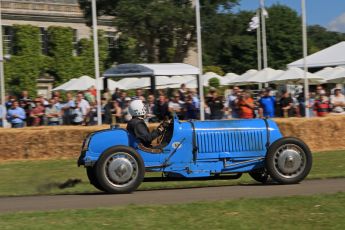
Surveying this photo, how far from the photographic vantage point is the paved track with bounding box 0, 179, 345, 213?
10312 mm

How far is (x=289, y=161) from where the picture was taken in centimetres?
1198

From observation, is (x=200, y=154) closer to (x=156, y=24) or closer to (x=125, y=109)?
(x=125, y=109)

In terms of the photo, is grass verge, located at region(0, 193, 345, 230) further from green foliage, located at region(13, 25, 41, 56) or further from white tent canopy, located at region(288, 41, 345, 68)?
green foliage, located at region(13, 25, 41, 56)

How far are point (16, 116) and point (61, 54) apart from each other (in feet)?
131

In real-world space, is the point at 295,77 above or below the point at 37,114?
above

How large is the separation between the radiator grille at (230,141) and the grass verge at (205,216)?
2.65m

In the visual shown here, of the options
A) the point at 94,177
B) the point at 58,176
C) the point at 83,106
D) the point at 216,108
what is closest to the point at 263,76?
the point at 216,108

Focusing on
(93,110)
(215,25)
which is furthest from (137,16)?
(93,110)

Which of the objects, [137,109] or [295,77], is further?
[295,77]

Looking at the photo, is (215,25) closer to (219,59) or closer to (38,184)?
(219,59)

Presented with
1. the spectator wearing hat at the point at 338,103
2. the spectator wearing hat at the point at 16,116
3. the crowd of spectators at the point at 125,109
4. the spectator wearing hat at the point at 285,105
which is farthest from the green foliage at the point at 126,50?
the spectator wearing hat at the point at 16,116

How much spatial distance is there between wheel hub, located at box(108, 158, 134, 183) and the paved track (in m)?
0.32

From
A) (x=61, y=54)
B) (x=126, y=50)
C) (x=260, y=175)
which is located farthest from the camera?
(x=126, y=50)

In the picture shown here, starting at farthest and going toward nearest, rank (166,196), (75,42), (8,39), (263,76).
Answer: (75,42)
(8,39)
(263,76)
(166,196)
